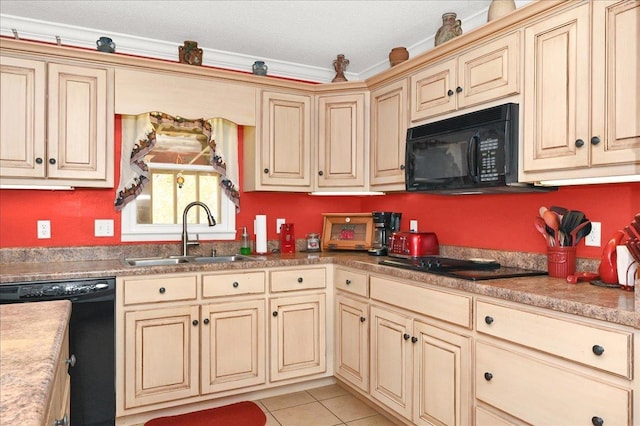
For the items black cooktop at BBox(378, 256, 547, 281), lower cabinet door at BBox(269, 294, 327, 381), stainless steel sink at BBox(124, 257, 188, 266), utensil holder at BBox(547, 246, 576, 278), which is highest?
utensil holder at BBox(547, 246, 576, 278)

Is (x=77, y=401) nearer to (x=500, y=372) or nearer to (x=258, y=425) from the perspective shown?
(x=258, y=425)

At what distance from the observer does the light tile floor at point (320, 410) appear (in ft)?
9.00

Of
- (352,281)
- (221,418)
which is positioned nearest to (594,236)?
(352,281)

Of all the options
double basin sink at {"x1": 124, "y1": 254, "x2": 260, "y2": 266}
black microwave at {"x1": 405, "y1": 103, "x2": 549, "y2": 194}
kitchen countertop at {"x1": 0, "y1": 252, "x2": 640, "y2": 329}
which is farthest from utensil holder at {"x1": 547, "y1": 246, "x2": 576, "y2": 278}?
double basin sink at {"x1": 124, "y1": 254, "x2": 260, "y2": 266}

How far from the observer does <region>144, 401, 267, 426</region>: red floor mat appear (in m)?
2.71

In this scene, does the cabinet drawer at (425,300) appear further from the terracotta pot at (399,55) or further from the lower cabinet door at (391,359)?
the terracotta pot at (399,55)

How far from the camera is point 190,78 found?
3.13 m

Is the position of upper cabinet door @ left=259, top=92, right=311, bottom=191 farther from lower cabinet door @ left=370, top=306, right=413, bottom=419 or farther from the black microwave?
lower cabinet door @ left=370, top=306, right=413, bottom=419

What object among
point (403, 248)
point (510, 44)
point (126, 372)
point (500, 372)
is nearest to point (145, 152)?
point (126, 372)

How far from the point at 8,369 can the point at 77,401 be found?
1861 mm

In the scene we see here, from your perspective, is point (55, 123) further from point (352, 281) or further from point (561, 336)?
point (561, 336)

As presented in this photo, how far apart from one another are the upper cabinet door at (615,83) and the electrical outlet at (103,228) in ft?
9.59

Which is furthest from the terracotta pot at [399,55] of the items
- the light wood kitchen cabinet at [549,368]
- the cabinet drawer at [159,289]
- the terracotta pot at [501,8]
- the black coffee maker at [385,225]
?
the cabinet drawer at [159,289]

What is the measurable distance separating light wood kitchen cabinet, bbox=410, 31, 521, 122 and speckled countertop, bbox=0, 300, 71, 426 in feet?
7.08
